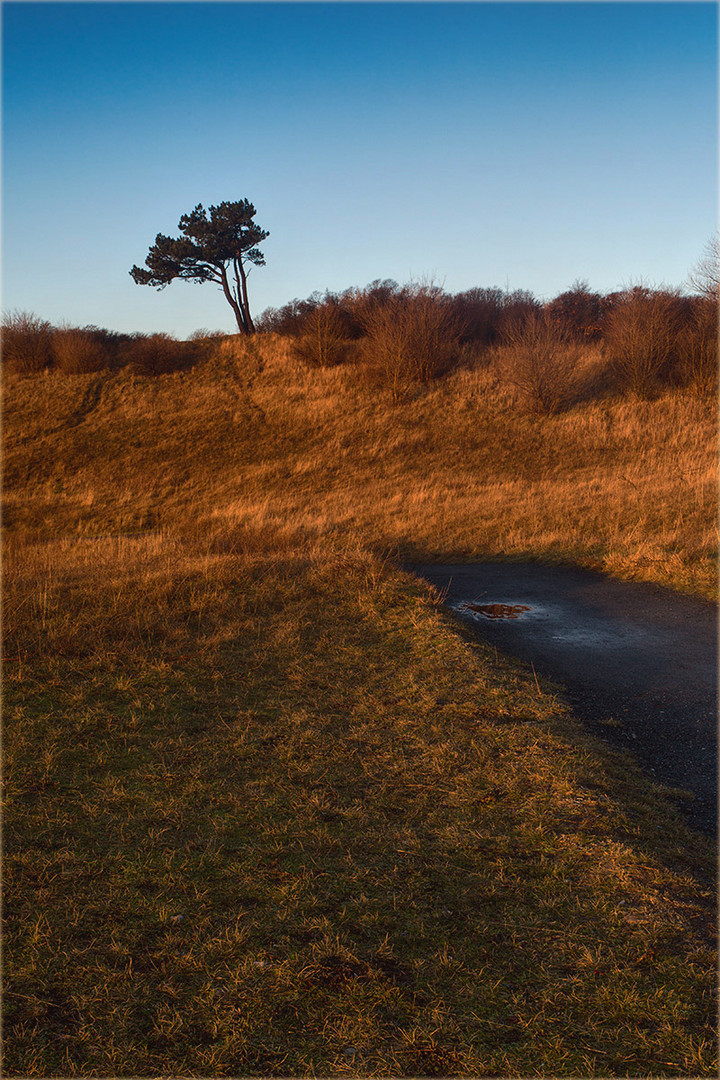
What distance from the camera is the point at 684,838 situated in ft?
12.7

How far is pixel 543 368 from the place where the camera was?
98.9 ft

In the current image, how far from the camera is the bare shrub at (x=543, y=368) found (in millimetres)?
30141

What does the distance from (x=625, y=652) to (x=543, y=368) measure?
24632mm

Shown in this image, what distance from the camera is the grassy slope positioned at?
94.4 inches

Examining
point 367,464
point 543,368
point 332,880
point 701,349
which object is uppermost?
point 701,349

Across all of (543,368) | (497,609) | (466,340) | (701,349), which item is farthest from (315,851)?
(466,340)

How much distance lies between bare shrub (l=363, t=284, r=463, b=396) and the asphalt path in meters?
21.9

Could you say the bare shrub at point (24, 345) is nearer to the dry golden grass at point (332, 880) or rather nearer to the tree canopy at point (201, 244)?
the tree canopy at point (201, 244)

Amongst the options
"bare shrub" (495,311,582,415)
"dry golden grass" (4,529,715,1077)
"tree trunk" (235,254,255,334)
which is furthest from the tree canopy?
"dry golden grass" (4,529,715,1077)

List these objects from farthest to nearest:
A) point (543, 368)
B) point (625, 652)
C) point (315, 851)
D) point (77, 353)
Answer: point (77, 353), point (543, 368), point (625, 652), point (315, 851)

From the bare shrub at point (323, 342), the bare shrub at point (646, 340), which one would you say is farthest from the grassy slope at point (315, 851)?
the bare shrub at point (323, 342)

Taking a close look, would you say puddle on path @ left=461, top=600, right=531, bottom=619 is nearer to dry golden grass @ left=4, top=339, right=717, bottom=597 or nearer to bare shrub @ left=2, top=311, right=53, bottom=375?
dry golden grass @ left=4, top=339, right=717, bottom=597

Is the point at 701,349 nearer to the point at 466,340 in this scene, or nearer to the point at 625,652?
the point at 466,340

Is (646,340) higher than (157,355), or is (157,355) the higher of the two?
(157,355)
